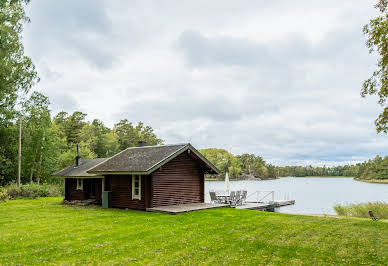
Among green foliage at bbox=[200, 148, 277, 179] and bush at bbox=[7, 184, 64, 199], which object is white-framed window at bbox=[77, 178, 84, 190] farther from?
green foliage at bbox=[200, 148, 277, 179]

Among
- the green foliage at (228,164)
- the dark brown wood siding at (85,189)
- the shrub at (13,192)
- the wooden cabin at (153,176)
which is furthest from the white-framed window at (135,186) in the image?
the green foliage at (228,164)

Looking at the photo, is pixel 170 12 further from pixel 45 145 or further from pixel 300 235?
pixel 45 145

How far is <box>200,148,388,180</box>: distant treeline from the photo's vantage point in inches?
3179

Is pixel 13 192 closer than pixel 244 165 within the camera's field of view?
Yes

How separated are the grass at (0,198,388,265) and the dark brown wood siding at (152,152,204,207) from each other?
2.99m

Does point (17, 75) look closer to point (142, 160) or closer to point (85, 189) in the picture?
point (85, 189)

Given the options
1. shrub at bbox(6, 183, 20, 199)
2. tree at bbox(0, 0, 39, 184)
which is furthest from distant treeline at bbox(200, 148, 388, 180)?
shrub at bbox(6, 183, 20, 199)

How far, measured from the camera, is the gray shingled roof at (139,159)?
14.7 m

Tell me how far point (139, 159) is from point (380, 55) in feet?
38.7

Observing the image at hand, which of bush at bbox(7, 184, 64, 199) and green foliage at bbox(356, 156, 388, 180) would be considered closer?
bush at bbox(7, 184, 64, 199)

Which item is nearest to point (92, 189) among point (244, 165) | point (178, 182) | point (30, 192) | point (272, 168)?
point (178, 182)

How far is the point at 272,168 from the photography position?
113688 millimetres

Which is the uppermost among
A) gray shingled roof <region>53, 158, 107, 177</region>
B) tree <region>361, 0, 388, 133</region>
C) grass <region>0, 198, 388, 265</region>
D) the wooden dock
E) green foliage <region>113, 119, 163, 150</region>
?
green foliage <region>113, 119, 163, 150</region>

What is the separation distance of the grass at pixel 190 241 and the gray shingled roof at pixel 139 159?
307 cm
